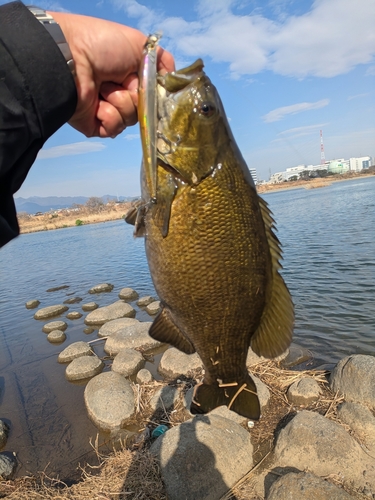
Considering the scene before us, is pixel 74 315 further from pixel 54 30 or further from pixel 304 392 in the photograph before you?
pixel 54 30

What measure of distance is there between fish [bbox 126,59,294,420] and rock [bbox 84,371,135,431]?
5.03 meters

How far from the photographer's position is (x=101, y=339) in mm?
11156

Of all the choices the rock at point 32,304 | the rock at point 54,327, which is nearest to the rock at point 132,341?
the rock at point 54,327

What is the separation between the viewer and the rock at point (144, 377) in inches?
304

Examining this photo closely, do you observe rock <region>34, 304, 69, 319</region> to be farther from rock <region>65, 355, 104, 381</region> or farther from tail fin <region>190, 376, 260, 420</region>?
tail fin <region>190, 376, 260, 420</region>

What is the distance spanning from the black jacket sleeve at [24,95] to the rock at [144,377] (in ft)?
21.5

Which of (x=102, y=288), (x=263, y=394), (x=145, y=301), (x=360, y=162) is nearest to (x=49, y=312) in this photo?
(x=102, y=288)

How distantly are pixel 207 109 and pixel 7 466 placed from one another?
6716mm

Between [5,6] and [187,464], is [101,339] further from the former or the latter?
[5,6]

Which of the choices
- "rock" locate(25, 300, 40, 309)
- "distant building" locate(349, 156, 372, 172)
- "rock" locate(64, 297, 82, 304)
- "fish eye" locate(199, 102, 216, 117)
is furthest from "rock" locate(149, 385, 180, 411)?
"distant building" locate(349, 156, 372, 172)

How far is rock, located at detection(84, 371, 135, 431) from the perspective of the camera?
260 inches

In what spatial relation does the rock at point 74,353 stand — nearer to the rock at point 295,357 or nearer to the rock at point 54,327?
the rock at point 54,327

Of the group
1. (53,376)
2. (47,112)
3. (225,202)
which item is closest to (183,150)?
(225,202)

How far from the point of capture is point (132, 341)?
1002 cm
